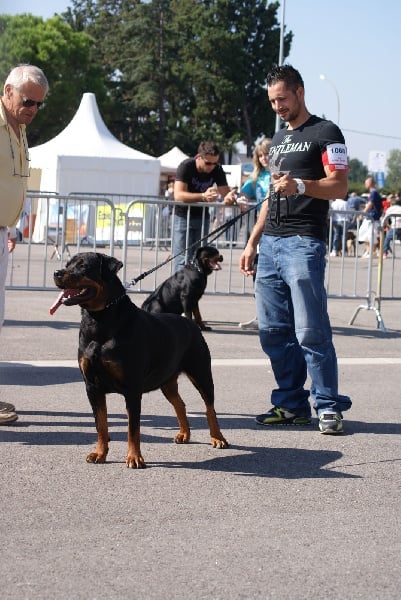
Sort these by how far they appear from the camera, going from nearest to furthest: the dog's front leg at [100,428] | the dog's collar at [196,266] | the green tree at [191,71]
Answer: the dog's front leg at [100,428] < the dog's collar at [196,266] < the green tree at [191,71]

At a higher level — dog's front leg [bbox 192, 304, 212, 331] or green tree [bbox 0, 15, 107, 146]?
green tree [bbox 0, 15, 107, 146]

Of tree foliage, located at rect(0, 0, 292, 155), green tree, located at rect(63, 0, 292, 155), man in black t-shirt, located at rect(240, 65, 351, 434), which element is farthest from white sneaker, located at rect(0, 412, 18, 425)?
green tree, located at rect(63, 0, 292, 155)

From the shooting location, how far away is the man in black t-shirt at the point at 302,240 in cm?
602

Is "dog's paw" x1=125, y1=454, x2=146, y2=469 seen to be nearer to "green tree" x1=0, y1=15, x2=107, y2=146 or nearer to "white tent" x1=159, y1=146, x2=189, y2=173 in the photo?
"white tent" x1=159, y1=146, x2=189, y2=173

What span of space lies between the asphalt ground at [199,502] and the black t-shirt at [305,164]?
1273mm

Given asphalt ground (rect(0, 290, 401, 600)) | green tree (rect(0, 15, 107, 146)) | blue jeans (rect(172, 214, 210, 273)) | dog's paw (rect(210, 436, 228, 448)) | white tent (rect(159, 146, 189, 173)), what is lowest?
asphalt ground (rect(0, 290, 401, 600))

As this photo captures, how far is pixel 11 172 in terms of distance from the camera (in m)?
6.09

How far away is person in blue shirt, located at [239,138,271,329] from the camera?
10.3m

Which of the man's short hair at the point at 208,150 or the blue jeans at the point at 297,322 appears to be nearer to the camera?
the blue jeans at the point at 297,322

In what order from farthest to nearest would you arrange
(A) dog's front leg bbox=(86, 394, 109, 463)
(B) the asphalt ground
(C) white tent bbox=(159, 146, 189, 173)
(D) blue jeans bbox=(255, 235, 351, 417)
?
(C) white tent bbox=(159, 146, 189, 173) < (D) blue jeans bbox=(255, 235, 351, 417) < (A) dog's front leg bbox=(86, 394, 109, 463) < (B) the asphalt ground

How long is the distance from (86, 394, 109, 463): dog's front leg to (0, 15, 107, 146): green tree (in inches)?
2243

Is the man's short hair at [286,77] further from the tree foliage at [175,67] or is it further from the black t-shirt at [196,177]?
the tree foliage at [175,67]

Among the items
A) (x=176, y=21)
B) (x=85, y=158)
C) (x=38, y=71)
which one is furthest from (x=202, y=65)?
(x=38, y=71)

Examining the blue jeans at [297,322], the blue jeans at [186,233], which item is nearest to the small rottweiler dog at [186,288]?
the blue jeans at [186,233]
